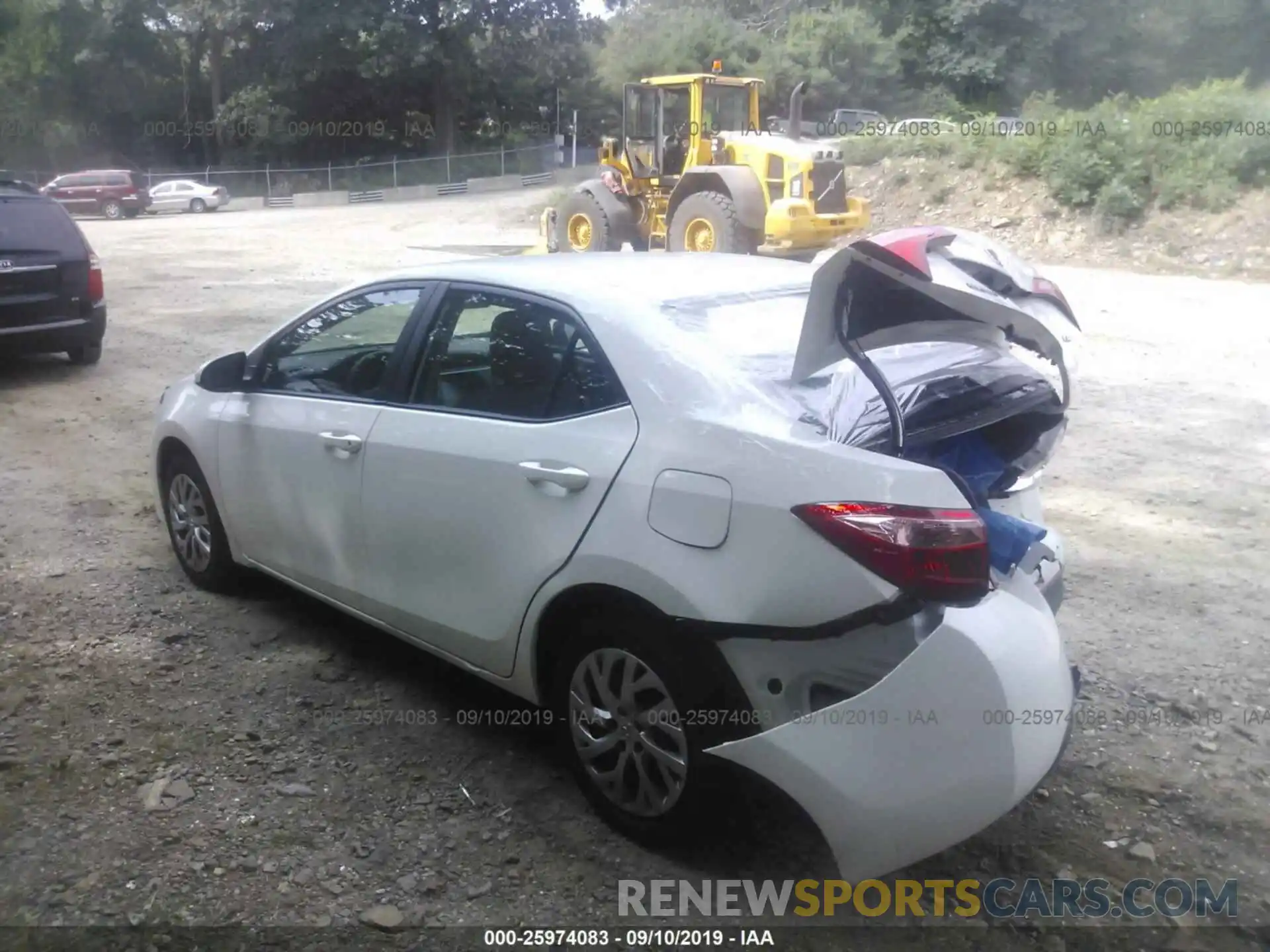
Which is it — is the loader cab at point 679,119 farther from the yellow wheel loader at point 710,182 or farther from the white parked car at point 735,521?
the white parked car at point 735,521

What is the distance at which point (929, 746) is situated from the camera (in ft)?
8.74

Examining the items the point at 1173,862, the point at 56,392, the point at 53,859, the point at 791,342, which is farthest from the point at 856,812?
the point at 56,392

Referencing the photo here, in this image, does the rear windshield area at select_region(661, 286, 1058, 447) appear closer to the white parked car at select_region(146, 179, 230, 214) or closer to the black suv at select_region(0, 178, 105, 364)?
the black suv at select_region(0, 178, 105, 364)

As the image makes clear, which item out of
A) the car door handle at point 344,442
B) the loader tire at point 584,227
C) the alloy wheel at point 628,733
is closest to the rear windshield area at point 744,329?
the alloy wheel at point 628,733

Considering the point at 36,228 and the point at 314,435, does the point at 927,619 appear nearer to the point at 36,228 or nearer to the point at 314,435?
the point at 314,435

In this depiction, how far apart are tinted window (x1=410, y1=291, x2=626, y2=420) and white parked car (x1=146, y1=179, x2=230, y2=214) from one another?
40.5 m

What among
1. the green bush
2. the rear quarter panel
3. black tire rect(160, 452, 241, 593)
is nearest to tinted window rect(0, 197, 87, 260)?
black tire rect(160, 452, 241, 593)

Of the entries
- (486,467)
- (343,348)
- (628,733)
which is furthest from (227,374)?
(628,733)

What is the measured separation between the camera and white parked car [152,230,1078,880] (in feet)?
8.80

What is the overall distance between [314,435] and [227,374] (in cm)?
70

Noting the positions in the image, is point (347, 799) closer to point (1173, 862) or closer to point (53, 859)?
point (53, 859)

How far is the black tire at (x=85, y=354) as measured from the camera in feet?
32.8

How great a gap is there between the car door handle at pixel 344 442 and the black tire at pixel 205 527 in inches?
40.8

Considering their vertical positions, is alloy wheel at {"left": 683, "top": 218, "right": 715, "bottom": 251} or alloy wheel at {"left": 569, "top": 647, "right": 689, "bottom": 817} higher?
alloy wheel at {"left": 683, "top": 218, "right": 715, "bottom": 251}
